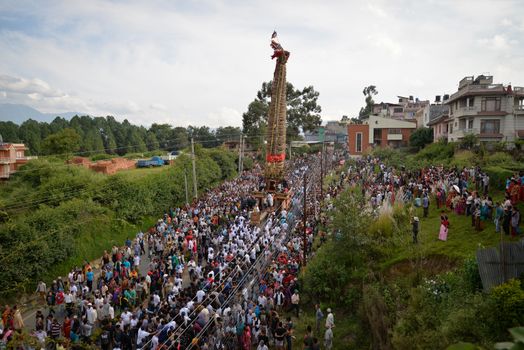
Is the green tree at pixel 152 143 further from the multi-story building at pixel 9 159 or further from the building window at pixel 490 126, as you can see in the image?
the building window at pixel 490 126

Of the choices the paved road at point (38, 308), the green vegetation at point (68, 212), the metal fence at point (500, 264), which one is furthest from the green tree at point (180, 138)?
the metal fence at point (500, 264)

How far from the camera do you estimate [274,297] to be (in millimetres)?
16172

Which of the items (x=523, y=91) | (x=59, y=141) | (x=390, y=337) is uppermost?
(x=523, y=91)

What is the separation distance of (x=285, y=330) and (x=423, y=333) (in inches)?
176

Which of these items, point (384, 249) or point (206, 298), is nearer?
point (206, 298)

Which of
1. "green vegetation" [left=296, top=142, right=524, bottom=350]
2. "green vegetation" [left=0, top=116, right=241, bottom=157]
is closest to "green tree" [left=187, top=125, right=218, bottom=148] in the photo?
"green vegetation" [left=0, top=116, right=241, bottom=157]

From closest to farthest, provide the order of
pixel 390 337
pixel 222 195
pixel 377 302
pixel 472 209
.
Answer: pixel 390 337 → pixel 377 302 → pixel 472 209 → pixel 222 195

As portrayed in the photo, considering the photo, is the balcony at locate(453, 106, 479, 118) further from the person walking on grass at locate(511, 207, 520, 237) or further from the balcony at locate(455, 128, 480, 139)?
the person walking on grass at locate(511, 207, 520, 237)

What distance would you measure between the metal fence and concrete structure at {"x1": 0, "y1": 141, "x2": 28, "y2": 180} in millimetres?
39850

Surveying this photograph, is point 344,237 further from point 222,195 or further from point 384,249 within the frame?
point 222,195

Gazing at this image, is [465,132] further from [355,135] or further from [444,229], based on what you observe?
[355,135]

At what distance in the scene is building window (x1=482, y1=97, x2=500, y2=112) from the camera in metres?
34.2

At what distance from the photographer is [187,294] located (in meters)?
15.7

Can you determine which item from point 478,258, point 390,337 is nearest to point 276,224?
point 390,337
